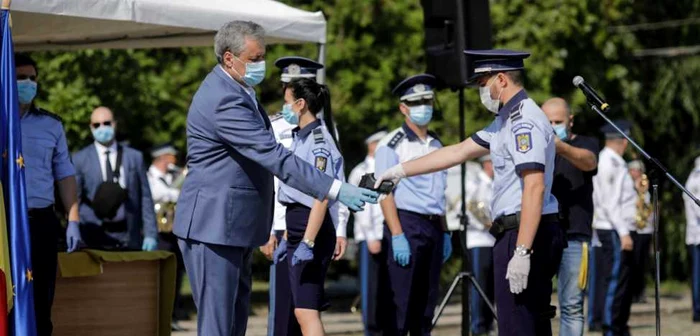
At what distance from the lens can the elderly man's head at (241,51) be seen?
738 centimetres

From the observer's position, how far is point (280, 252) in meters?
9.27

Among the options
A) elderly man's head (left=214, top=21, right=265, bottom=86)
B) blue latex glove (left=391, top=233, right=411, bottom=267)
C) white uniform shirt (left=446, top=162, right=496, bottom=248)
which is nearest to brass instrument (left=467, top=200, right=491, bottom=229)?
Answer: white uniform shirt (left=446, top=162, right=496, bottom=248)

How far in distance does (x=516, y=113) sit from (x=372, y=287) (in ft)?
18.2

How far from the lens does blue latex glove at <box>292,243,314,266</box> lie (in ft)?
28.7

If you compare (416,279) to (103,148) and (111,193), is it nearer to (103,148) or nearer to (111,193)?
(111,193)

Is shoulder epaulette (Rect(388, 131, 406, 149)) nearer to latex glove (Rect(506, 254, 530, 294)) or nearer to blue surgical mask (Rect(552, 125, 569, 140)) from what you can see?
blue surgical mask (Rect(552, 125, 569, 140))

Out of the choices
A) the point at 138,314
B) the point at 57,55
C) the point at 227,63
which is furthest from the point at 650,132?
the point at 227,63

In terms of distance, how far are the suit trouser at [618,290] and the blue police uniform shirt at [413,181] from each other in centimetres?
352

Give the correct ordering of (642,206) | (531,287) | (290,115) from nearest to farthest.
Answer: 1. (531,287)
2. (290,115)
3. (642,206)

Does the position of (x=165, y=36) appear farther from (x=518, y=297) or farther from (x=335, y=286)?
(x=335, y=286)

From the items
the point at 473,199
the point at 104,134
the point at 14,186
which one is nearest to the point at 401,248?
the point at 104,134

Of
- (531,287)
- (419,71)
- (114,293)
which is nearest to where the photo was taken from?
(531,287)

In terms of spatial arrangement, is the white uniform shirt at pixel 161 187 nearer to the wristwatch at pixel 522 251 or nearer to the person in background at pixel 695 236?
the person in background at pixel 695 236

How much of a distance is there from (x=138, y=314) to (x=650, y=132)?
602 inches
